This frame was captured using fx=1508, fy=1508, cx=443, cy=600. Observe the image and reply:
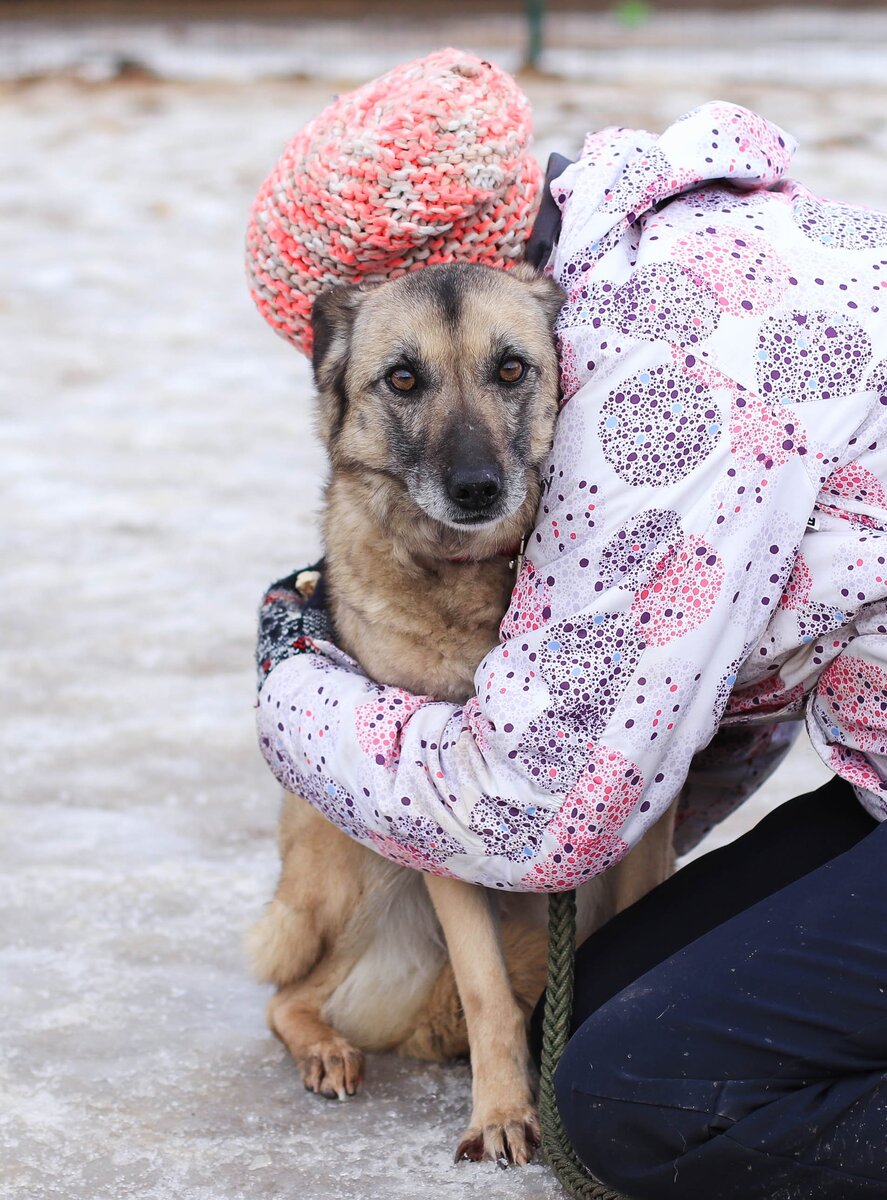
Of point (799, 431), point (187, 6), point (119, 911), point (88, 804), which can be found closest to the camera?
point (799, 431)

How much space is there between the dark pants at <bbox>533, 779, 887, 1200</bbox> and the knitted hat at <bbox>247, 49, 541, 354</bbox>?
1097 millimetres

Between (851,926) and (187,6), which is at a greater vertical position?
(851,926)

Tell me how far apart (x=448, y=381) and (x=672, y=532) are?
23.6 inches

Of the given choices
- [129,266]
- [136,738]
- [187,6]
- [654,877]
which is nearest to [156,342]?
[129,266]

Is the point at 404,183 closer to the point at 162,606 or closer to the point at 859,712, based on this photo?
the point at 859,712

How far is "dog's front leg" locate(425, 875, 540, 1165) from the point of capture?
2293mm

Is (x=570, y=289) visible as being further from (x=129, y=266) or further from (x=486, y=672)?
(x=129, y=266)

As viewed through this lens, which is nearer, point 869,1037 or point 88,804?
point 869,1037

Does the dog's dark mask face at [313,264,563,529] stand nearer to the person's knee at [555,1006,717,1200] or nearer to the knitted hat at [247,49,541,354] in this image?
the knitted hat at [247,49,541,354]

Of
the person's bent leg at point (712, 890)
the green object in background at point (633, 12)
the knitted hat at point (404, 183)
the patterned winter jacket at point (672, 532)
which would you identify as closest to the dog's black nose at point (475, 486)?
the patterned winter jacket at point (672, 532)

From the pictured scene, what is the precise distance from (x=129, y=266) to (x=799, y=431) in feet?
23.1

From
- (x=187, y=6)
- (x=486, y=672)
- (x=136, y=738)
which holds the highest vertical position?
(x=486, y=672)

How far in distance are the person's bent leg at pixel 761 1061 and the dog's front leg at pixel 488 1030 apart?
25cm

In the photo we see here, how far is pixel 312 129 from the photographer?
2.37m
